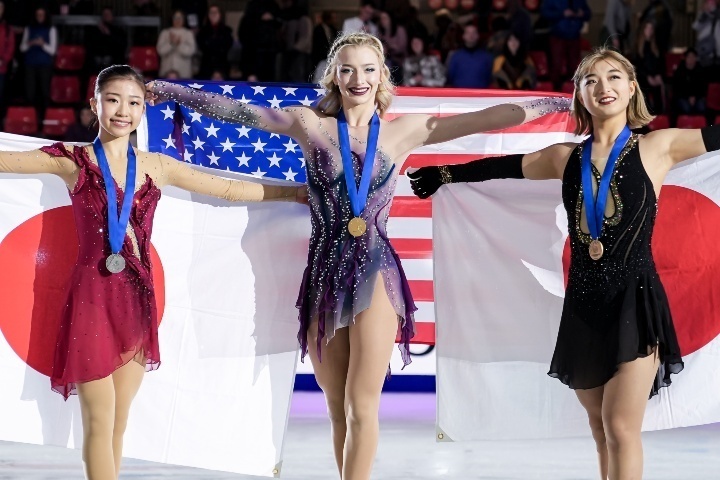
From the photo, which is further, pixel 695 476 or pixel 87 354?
pixel 695 476

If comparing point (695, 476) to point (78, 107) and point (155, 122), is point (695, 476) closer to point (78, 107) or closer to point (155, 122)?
point (155, 122)

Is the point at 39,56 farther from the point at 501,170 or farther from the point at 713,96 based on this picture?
the point at 501,170

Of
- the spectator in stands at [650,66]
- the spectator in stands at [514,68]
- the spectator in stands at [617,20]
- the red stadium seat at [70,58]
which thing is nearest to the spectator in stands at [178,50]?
the red stadium seat at [70,58]

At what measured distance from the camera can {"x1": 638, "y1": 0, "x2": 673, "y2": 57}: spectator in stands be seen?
41.1 ft

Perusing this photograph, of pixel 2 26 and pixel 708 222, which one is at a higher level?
pixel 2 26

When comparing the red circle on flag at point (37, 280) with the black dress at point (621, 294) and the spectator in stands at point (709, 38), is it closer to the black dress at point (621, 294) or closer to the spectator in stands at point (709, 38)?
the black dress at point (621, 294)

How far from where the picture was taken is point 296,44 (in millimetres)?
12195

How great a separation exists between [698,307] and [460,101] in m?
2.16

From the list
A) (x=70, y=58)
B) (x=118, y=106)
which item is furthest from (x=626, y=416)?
(x=70, y=58)

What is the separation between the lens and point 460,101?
6.63m

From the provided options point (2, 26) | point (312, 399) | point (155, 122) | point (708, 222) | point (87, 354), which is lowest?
point (312, 399)

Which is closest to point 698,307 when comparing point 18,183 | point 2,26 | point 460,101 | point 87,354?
point 460,101

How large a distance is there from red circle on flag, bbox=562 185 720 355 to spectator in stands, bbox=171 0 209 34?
8500mm

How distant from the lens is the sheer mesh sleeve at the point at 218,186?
4547 millimetres
